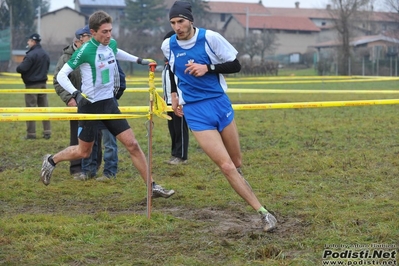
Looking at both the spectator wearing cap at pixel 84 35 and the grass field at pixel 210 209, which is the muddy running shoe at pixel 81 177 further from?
the spectator wearing cap at pixel 84 35

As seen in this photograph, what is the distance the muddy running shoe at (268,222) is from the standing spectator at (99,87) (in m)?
1.58

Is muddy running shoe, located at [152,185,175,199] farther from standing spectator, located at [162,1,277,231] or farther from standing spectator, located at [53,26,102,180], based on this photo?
standing spectator, located at [53,26,102,180]

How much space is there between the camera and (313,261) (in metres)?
5.35

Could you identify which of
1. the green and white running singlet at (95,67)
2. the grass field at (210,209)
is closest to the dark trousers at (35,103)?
the grass field at (210,209)

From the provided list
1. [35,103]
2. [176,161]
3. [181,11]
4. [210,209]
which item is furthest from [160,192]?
[35,103]

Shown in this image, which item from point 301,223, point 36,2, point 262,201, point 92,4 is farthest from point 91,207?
point 92,4

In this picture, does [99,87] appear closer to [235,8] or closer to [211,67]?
[211,67]

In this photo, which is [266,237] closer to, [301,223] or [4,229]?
[301,223]

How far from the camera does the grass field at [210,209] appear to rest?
18.6 ft

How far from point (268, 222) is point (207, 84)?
1392mm

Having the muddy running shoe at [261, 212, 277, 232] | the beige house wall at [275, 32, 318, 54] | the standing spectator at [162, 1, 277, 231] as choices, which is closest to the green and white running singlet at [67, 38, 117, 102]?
the standing spectator at [162, 1, 277, 231]

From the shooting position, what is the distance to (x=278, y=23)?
318 ft

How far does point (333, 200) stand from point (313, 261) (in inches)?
94.9

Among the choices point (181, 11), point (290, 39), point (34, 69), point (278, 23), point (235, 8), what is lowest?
point (34, 69)
